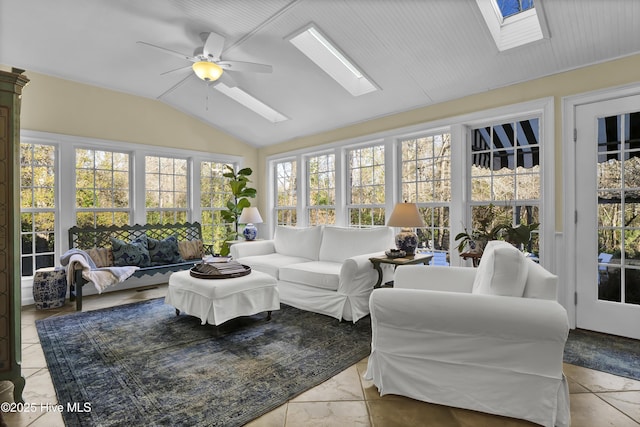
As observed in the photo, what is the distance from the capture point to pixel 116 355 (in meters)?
2.64

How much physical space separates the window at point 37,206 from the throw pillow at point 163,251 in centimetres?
120

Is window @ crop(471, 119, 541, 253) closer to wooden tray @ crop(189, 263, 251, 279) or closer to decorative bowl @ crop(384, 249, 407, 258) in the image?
decorative bowl @ crop(384, 249, 407, 258)

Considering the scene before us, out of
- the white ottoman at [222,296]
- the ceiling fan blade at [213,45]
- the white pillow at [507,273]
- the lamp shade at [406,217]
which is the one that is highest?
the ceiling fan blade at [213,45]

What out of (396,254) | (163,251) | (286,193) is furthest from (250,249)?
(396,254)

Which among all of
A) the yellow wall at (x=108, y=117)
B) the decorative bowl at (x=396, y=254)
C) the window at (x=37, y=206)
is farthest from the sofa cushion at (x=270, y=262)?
the window at (x=37, y=206)

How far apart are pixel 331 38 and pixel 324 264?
2480 millimetres

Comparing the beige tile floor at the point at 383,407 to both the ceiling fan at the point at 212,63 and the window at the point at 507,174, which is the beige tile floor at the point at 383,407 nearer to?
the window at the point at 507,174

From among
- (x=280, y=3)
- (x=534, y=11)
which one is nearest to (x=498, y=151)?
(x=534, y=11)

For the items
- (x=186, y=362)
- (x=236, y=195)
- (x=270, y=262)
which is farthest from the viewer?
(x=236, y=195)

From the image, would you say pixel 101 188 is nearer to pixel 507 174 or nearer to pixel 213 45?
pixel 213 45

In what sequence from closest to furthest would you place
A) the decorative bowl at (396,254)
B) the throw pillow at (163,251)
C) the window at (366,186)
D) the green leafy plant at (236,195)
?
the decorative bowl at (396,254) < the window at (366,186) < the throw pillow at (163,251) < the green leafy plant at (236,195)

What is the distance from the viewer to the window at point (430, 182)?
405cm

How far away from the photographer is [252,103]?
17.4 feet

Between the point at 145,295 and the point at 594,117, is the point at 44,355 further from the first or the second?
the point at 594,117
